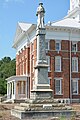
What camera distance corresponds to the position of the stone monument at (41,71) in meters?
Result: 19.9

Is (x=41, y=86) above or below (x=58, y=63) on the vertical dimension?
below

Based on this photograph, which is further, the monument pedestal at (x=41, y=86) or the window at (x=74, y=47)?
the window at (x=74, y=47)

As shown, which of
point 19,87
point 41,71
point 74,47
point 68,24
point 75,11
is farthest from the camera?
point 75,11

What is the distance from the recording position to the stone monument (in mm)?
19936

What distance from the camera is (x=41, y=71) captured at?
805 inches

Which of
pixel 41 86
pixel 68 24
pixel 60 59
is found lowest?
pixel 41 86

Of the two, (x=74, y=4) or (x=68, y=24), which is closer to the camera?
(x=68, y=24)

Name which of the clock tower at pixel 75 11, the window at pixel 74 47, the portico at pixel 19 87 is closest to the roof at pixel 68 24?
the clock tower at pixel 75 11

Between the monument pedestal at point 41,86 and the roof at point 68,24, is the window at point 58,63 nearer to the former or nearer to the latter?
the roof at point 68,24

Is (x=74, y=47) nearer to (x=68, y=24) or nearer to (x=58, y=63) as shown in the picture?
(x=58, y=63)

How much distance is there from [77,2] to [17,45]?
15.3 meters

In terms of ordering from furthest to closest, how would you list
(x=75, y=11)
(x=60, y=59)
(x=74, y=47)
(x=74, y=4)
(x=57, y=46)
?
(x=74, y=4) → (x=75, y=11) → (x=74, y=47) → (x=57, y=46) → (x=60, y=59)

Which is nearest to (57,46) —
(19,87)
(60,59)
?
(60,59)

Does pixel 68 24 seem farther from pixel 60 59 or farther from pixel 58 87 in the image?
pixel 58 87
